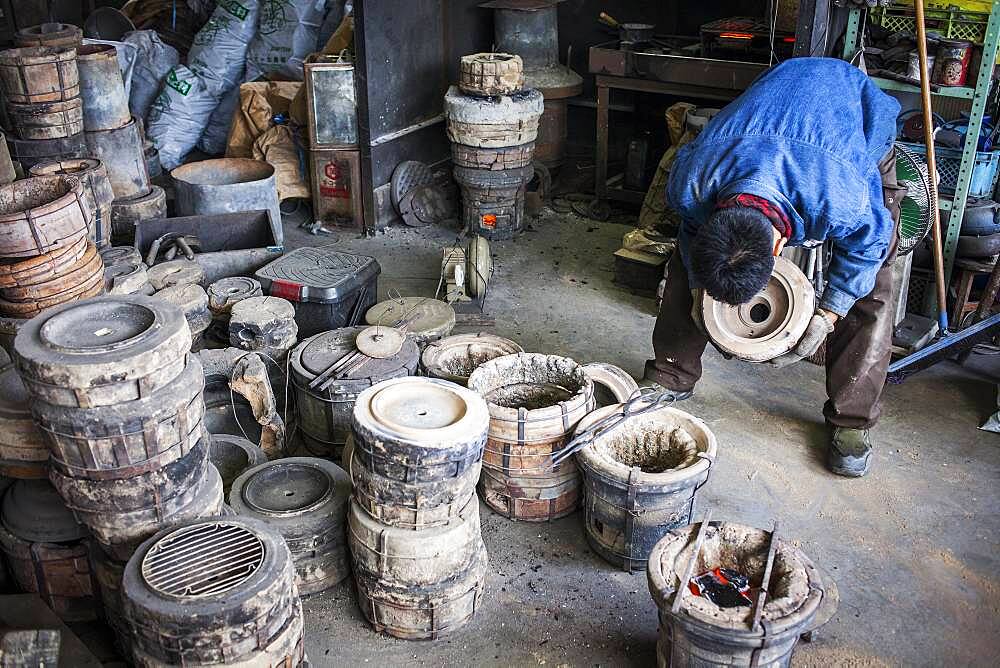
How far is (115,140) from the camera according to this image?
19.6 feet

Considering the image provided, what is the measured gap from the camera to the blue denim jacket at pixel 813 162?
3539 millimetres

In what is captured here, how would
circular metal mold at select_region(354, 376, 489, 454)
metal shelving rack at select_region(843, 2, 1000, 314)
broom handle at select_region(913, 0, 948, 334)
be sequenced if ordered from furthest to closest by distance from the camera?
metal shelving rack at select_region(843, 2, 1000, 314)
broom handle at select_region(913, 0, 948, 334)
circular metal mold at select_region(354, 376, 489, 454)

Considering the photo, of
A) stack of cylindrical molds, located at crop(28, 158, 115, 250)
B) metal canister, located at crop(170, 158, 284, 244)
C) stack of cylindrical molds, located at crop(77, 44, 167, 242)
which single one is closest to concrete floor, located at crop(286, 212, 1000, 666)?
metal canister, located at crop(170, 158, 284, 244)

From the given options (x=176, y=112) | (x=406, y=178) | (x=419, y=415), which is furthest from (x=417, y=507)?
(x=176, y=112)

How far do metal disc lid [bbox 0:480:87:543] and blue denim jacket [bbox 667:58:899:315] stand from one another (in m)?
2.75

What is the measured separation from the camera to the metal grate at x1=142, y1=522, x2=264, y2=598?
107 inches

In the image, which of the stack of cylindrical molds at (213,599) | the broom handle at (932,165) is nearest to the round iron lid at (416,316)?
the stack of cylindrical molds at (213,599)

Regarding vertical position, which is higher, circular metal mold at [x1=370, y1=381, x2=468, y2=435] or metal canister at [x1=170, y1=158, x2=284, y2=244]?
metal canister at [x1=170, y1=158, x2=284, y2=244]

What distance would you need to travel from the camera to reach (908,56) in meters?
5.02

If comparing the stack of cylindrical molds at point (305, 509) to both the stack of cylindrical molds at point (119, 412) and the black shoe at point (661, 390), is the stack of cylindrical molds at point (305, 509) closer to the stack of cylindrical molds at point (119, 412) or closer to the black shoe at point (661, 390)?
the stack of cylindrical molds at point (119, 412)

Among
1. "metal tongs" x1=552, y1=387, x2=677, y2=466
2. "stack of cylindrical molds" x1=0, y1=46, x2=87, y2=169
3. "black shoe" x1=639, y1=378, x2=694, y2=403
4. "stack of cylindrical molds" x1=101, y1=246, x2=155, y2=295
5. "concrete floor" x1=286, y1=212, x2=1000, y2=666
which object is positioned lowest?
"concrete floor" x1=286, y1=212, x2=1000, y2=666

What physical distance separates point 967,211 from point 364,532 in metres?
3.93

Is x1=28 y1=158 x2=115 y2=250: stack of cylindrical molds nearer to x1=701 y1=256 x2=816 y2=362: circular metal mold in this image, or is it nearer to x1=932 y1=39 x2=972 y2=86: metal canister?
x1=701 y1=256 x2=816 y2=362: circular metal mold

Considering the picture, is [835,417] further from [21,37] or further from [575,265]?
[21,37]
